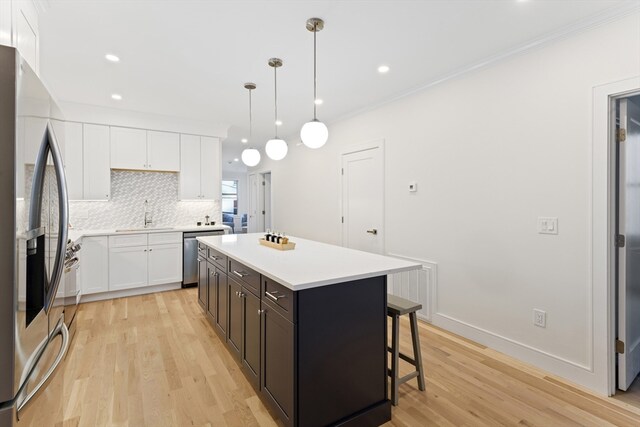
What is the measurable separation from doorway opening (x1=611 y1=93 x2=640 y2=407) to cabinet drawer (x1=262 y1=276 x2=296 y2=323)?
2267mm

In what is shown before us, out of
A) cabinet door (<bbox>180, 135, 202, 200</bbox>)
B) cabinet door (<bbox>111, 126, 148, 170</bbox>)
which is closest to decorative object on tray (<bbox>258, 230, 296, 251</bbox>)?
cabinet door (<bbox>180, 135, 202, 200</bbox>)

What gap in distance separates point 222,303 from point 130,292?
2.46 meters

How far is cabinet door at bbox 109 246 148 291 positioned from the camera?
13.8ft

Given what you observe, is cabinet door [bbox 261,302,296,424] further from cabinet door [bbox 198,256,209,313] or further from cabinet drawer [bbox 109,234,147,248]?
cabinet drawer [bbox 109,234,147,248]

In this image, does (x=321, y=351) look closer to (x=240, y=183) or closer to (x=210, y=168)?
(x=210, y=168)

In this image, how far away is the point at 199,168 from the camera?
517 centimetres

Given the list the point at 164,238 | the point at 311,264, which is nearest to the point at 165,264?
the point at 164,238

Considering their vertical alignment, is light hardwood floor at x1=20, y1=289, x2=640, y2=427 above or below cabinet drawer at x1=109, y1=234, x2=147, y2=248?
below

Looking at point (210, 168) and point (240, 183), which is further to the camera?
point (240, 183)

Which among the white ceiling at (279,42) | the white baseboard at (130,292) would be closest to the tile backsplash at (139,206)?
the white baseboard at (130,292)

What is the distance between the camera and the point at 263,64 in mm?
2955

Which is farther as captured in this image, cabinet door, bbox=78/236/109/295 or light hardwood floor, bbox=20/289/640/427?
cabinet door, bbox=78/236/109/295

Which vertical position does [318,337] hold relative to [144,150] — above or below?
below

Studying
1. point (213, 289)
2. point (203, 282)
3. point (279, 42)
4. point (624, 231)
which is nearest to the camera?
point (624, 231)
